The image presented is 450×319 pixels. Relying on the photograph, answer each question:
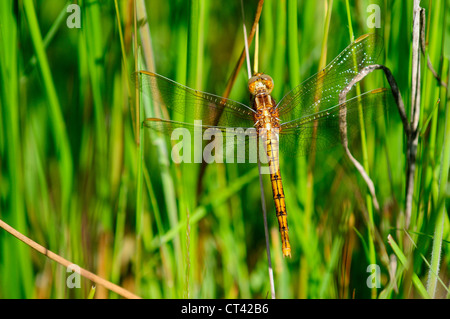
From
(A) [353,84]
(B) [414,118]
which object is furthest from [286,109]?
(B) [414,118]

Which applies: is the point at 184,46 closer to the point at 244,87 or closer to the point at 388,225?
the point at 244,87

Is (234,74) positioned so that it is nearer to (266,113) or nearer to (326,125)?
(266,113)

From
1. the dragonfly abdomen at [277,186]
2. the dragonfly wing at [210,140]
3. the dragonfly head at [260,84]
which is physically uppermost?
the dragonfly head at [260,84]

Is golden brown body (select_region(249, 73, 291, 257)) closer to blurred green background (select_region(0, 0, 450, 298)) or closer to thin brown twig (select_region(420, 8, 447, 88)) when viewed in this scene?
blurred green background (select_region(0, 0, 450, 298))

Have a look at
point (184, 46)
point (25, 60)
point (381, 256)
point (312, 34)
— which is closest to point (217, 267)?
point (381, 256)

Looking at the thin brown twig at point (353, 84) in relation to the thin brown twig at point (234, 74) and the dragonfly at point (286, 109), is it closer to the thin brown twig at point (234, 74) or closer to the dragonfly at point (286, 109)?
the dragonfly at point (286, 109)

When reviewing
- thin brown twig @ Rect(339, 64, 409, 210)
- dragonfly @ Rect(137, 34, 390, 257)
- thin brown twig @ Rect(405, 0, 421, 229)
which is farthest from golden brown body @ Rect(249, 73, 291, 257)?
thin brown twig @ Rect(405, 0, 421, 229)

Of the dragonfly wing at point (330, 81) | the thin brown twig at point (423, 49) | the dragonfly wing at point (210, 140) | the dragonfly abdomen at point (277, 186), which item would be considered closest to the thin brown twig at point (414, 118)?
the thin brown twig at point (423, 49)
